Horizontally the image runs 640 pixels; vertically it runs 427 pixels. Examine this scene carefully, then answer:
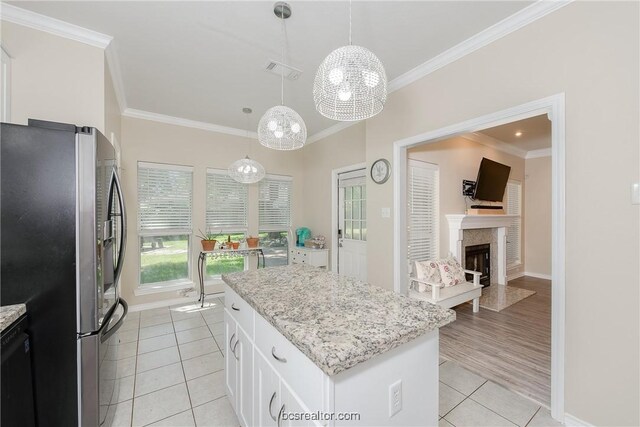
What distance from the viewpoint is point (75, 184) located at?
1379mm

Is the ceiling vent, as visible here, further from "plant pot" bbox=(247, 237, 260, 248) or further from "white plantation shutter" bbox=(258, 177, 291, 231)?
"plant pot" bbox=(247, 237, 260, 248)

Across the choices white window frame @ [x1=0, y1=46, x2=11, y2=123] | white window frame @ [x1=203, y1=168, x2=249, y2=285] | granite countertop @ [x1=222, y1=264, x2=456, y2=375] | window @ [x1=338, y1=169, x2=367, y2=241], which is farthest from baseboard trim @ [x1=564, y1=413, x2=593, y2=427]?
white window frame @ [x1=0, y1=46, x2=11, y2=123]

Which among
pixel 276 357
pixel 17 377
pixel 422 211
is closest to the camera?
pixel 276 357

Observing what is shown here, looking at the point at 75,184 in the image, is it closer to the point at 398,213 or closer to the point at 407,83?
the point at 398,213

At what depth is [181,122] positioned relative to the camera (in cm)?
400

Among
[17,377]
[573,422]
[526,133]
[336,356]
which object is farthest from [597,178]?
[526,133]

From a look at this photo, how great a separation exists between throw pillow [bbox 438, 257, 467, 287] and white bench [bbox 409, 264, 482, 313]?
0.22ft

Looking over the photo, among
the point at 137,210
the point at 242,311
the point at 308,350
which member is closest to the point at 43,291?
the point at 242,311

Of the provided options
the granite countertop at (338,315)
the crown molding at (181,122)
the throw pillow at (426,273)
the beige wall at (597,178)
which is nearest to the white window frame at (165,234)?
the crown molding at (181,122)

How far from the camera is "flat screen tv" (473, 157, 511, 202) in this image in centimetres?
426

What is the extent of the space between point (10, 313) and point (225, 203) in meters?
3.29

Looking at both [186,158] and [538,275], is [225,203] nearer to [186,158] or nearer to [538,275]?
[186,158]

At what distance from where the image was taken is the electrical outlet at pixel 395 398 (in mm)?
952

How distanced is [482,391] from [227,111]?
4.21m
